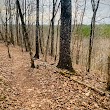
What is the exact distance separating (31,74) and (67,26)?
3319mm

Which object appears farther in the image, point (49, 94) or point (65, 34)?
point (65, 34)

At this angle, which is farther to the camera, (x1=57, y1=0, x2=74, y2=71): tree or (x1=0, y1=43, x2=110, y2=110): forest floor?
(x1=57, y1=0, x2=74, y2=71): tree

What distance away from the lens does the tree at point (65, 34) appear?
11.6 metres

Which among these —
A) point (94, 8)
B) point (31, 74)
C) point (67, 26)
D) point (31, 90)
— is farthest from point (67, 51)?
point (94, 8)

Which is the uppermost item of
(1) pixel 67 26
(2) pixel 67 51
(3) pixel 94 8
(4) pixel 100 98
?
(3) pixel 94 8

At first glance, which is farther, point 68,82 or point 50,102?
point 68,82

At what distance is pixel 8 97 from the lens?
8102 millimetres

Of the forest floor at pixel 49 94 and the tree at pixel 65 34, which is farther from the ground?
the tree at pixel 65 34

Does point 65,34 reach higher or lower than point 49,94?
higher

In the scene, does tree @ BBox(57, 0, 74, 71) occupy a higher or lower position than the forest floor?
higher

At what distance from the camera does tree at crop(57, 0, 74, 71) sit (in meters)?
11.6

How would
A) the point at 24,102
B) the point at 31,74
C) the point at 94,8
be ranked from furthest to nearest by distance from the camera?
the point at 94,8
the point at 31,74
the point at 24,102

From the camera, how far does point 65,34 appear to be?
11.8m

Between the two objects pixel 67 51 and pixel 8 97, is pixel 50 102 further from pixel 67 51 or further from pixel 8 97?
pixel 67 51
